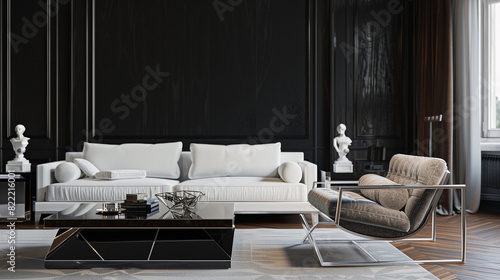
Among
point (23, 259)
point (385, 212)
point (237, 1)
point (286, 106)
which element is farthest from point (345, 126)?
point (23, 259)

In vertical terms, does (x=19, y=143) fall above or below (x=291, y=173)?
above

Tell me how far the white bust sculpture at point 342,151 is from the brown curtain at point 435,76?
0.87 meters

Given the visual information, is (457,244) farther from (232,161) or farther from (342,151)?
(232,161)

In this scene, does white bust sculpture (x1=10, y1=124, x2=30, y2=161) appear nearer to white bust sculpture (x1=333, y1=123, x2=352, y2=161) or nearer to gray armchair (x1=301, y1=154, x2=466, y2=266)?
white bust sculpture (x1=333, y1=123, x2=352, y2=161)

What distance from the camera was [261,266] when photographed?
8.76ft

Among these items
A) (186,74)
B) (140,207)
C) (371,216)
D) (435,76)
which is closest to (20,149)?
(186,74)

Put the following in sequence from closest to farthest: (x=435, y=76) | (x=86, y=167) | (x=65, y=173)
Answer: (x=65, y=173), (x=86, y=167), (x=435, y=76)

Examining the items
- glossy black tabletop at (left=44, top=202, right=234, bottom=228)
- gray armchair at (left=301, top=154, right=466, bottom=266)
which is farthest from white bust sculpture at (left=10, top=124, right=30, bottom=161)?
gray armchair at (left=301, top=154, right=466, bottom=266)

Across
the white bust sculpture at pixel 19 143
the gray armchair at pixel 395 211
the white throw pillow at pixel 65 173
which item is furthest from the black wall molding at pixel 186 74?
the gray armchair at pixel 395 211

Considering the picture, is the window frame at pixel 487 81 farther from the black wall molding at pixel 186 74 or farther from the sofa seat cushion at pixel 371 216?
the sofa seat cushion at pixel 371 216

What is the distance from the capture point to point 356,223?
8.73 ft

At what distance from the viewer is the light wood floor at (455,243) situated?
8.59ft

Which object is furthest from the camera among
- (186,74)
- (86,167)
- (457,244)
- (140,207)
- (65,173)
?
(186,74)

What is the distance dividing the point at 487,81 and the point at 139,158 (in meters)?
3.92
